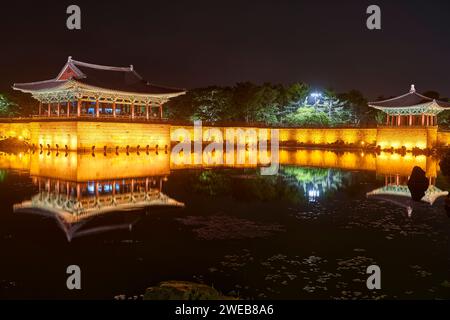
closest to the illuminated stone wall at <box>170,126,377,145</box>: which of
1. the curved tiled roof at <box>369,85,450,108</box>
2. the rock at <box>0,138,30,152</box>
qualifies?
the curved tiled roof at <box>369,85,450,108</box>

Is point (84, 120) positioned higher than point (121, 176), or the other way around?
point (84, 120)

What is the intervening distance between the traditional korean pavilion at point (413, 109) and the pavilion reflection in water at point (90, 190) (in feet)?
102

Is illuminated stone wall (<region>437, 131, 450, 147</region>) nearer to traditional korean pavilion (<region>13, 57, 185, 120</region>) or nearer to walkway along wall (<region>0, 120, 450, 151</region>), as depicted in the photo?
walkway along wall (<region>0, 120, 450, 151</region>)

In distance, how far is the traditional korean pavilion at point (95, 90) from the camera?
46.4 meters

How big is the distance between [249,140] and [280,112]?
38.6 ft

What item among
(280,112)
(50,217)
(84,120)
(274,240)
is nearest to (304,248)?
(274,240)

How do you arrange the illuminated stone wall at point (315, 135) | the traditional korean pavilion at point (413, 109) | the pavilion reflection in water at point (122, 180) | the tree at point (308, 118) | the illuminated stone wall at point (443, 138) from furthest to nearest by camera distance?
the tree at point (308, 118)
the illuminated stone wall at point (315, 135)
the illuminated stone wall at point (443, 138)
the traditional korean pavilion at point (413, 109)
the pavilion reflection in water at point (122, 180)

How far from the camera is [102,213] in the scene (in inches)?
698

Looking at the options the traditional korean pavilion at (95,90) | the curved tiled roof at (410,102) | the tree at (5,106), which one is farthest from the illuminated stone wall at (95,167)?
the tree at (5,106)

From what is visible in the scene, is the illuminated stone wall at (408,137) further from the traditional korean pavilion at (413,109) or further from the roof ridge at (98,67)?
the roof ridge at (98,67)

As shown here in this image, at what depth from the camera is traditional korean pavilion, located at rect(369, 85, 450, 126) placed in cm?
5159

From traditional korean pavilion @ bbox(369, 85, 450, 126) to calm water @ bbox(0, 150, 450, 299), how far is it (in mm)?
27976

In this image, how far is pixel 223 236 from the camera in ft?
47.7

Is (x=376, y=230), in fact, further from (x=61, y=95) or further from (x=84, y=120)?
(x=61, y=95)
